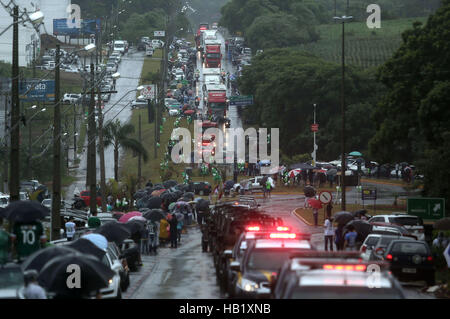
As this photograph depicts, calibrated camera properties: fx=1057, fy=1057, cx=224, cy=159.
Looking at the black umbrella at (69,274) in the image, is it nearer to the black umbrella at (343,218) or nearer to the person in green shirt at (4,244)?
the person in green shirt at (4,244)

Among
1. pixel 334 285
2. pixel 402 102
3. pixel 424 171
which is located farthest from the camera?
pixel 402 102

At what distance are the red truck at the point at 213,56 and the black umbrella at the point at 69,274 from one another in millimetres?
138249

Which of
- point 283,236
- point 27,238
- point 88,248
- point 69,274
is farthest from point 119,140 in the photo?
point 69,274

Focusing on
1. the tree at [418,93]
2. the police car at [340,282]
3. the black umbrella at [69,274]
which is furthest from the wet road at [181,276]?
the tree at [418,93]

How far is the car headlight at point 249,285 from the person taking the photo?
18.5 m

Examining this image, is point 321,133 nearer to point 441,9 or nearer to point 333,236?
point 441,9

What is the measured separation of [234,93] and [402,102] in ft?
259

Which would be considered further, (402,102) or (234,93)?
(234,93)

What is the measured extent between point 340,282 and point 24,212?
1379 centimetres

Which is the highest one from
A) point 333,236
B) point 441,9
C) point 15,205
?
point 441,9

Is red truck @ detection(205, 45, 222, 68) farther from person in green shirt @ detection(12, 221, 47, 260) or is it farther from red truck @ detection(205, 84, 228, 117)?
person in green shirt @ detection(12, 221, 47, 260)

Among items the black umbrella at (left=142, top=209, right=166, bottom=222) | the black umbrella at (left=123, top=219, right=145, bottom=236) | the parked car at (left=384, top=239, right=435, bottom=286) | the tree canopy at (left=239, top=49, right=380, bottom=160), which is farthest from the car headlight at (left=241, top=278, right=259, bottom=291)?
the tree canopy at (left=239, top=49, right=380, bottom=160)

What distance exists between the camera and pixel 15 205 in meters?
25.5
